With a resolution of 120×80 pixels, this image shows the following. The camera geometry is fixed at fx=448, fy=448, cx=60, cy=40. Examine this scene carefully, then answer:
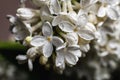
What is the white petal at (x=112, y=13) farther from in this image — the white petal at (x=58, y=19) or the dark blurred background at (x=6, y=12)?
the dark blurred background at (x=6, y=12)

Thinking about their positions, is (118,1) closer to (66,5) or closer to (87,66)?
(66,5)

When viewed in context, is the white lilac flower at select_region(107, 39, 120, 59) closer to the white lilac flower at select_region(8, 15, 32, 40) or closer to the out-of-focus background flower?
the out-of-focus background flower

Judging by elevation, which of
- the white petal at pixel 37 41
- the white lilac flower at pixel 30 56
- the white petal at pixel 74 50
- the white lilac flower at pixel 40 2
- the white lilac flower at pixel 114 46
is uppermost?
the white lilac flower at pixel 40 2

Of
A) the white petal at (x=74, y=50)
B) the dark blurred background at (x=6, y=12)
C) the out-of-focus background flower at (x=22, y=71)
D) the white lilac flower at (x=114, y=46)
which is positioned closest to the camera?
the white petal at (x=74, y=50)

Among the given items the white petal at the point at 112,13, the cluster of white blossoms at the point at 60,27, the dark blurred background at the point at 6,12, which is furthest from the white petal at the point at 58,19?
the dark blurred background at the point at 6,12

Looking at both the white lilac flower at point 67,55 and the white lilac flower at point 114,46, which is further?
the white lilac flower at point 114,46

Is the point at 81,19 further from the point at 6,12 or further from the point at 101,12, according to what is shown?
the point at 6,12

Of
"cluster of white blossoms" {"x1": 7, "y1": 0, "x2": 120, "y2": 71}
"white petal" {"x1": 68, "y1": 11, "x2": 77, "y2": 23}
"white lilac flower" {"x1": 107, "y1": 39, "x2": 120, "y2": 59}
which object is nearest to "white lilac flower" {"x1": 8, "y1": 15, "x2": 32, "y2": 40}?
"cluster of white blossoms" {"x1": 7, "y1": 0, "x2": 120, "y2": 71}
